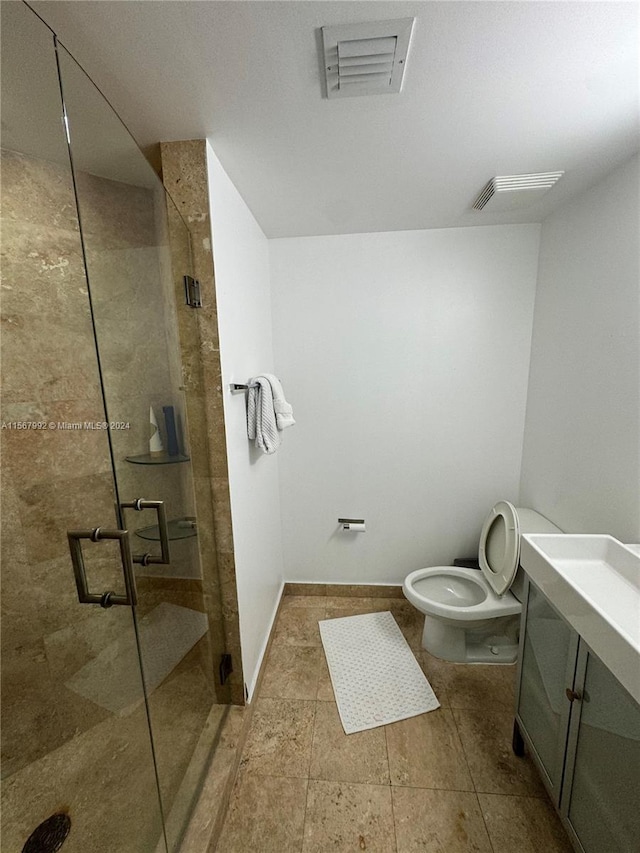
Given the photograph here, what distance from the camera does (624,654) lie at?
0.77 meters

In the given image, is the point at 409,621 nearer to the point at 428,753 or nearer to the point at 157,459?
the point at 428,753

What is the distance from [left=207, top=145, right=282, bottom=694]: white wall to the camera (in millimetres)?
1252

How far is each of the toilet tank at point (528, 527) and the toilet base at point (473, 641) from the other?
165 millimetres

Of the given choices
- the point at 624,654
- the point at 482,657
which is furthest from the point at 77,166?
the point at 482,657

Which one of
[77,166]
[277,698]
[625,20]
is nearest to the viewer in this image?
[625,20]

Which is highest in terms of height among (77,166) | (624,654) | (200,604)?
(77,166)

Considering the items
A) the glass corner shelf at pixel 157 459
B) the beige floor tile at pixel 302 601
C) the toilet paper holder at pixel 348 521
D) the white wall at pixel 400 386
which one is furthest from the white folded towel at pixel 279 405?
the beige floor tile at pixel 302 601

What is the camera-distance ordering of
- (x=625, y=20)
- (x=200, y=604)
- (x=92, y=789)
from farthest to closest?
(x=200, y=604) → (x=92, y=789) → (x=625, y=20)

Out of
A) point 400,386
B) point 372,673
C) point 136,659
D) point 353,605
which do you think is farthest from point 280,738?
point 400,386

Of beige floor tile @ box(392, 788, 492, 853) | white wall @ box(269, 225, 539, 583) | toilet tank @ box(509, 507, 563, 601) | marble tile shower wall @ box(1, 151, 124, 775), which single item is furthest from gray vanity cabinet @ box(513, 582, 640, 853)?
marble tile shower wall @ box(1, 151, 124, 775)

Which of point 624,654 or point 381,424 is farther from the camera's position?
point 381,424

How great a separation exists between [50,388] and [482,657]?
7.64ft

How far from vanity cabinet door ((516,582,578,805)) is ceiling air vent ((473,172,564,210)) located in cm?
162

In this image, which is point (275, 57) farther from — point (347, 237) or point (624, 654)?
point (624, 654)
